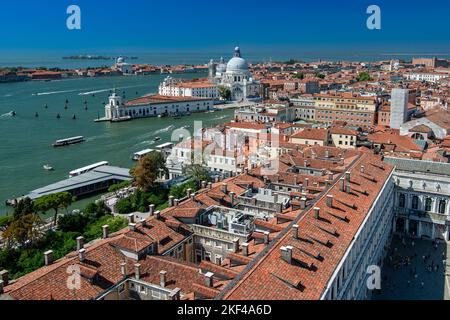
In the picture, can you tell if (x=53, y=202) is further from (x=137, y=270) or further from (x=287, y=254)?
(x=287, y=254)

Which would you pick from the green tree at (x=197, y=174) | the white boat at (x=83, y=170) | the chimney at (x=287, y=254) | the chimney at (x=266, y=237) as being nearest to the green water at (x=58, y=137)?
the white boat at (x=83, y=170)

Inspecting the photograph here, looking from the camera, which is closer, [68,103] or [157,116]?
[157,116]

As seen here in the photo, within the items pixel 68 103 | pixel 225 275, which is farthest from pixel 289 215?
pixel 68 103

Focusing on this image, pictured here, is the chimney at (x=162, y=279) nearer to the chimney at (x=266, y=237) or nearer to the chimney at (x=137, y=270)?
the chimney at (x=137, y=270)

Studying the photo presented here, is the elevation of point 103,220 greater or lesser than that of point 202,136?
lesser

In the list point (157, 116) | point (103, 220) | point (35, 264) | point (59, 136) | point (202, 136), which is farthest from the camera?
point (157, 116)
